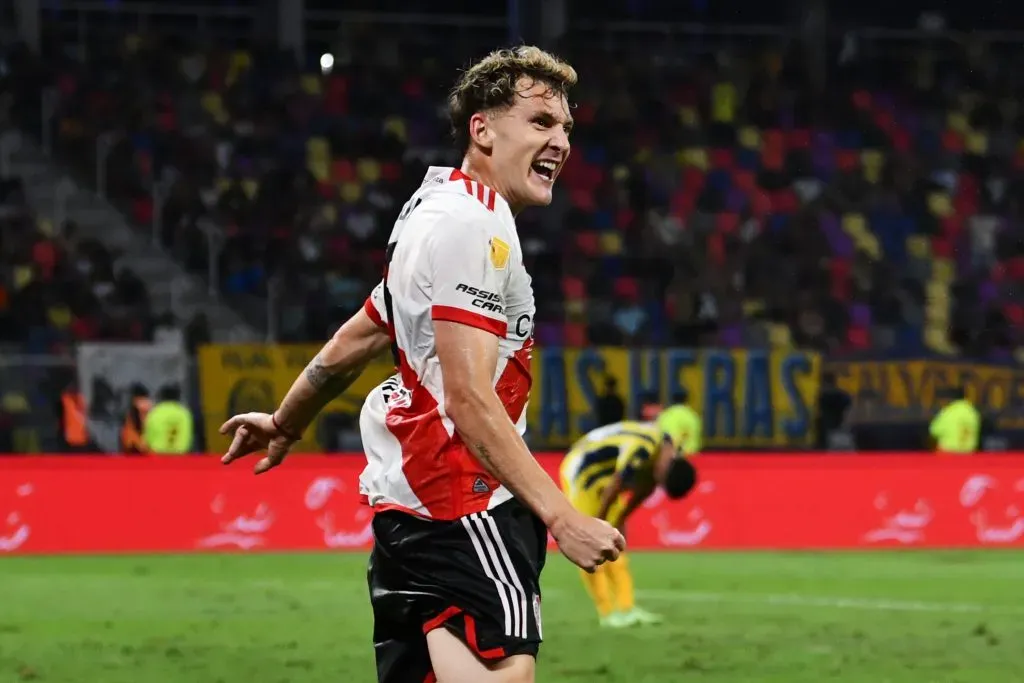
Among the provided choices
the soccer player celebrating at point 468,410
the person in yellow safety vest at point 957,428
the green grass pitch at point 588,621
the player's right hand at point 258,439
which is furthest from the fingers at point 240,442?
the person in yellow safety vest at point 957,428

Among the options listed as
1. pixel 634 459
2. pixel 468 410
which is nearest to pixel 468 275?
pixel 468 410

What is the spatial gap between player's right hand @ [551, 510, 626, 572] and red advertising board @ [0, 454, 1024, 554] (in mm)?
13691

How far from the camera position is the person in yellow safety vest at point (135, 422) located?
20688mm

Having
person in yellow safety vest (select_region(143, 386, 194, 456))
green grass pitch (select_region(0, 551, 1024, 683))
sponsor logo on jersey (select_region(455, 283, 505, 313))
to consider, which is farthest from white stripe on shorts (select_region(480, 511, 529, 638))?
person in yellow safety vest (select_region(143, 386, 194, 456))

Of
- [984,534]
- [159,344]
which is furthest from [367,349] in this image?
[159,344]

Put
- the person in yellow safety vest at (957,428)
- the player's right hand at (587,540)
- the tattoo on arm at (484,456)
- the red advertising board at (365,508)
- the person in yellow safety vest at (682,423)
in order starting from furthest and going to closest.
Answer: the person in yellow safety vest at (957,428) → the person in yellow safety vest at (682,423) → the red advertising board at (365,508) → the tattoo on arm at (484,456) → the player's right hand at (587,540)

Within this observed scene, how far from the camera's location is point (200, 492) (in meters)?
17.5

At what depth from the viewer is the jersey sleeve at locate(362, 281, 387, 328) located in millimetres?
4918

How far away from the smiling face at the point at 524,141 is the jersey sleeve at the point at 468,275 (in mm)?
→ 264

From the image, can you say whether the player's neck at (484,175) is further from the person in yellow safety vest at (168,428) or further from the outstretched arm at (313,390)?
the person in yellow safety vest at (168,428)

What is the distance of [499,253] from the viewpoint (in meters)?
4.20

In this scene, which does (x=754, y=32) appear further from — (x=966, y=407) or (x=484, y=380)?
(x=484, y=380)

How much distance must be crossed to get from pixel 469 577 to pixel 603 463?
25.4 feet

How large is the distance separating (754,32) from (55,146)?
1235 cm
